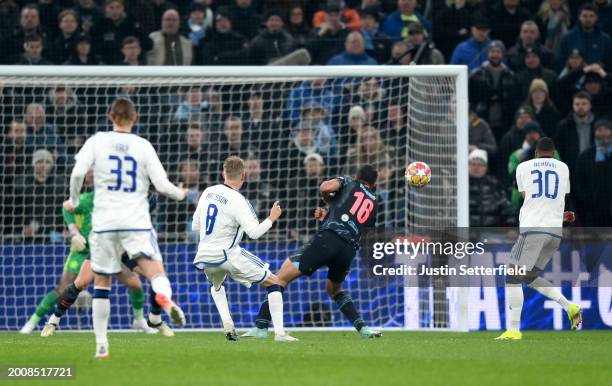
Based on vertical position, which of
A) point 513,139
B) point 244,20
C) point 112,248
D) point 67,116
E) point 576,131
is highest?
point 244,20

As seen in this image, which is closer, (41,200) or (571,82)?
(41,200)

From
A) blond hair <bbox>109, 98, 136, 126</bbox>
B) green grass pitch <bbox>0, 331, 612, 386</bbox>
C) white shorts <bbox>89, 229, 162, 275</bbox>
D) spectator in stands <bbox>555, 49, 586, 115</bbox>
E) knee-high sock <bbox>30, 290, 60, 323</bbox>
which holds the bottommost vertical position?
green grass pitch <bbox>0, 331, 612, 386</bbox>

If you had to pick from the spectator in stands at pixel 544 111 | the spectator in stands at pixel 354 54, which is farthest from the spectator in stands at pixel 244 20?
the spectator in stands at pixel 544 111

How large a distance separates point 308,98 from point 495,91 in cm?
305

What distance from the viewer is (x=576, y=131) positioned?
17406 millimetres

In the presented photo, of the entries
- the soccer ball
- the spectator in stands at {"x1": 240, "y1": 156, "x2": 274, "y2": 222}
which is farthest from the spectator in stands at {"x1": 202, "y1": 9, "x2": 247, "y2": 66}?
the soccer ball

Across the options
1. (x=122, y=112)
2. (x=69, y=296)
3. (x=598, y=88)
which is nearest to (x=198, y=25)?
(x=598, y=88)

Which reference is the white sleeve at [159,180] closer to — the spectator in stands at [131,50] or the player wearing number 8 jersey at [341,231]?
the player wearing number 8 jersey at [341,231]

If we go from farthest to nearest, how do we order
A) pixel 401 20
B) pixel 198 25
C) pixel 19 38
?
pixel 401 20 → pixel 198 25 → pixel 19 38

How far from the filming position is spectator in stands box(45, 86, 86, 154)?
660 inches

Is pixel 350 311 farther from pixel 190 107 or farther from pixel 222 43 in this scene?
pixel 222 43

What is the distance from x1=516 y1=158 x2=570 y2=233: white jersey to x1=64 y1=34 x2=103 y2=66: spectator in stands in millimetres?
7691

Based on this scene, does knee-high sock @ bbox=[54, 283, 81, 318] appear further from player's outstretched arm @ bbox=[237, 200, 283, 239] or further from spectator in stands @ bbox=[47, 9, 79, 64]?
spectator in stands @ bbox=[47, 9, 79, 64]

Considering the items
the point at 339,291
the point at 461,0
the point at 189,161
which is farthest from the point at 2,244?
the point at 461,0
